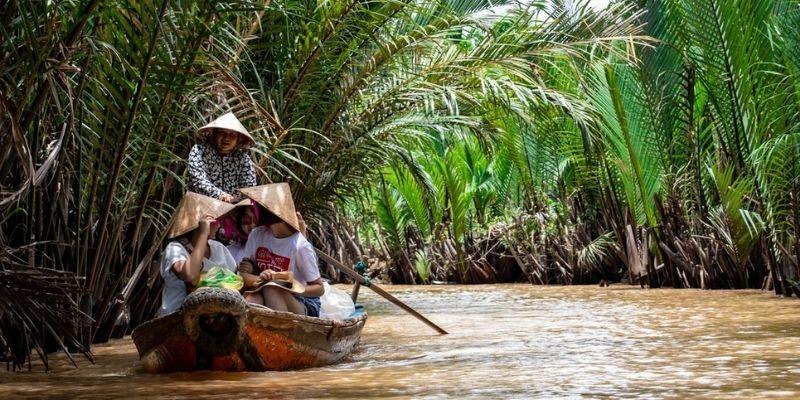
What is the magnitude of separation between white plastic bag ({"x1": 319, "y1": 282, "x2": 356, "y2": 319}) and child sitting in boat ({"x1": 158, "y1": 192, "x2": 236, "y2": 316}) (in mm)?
806

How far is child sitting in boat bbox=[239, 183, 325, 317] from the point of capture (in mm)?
5934

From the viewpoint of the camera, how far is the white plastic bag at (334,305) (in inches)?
263

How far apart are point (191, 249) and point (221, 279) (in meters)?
0.32

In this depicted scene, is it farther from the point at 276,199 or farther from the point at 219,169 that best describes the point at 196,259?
the point at 219,169

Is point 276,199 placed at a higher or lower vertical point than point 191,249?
higher

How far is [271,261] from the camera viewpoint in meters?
6.09

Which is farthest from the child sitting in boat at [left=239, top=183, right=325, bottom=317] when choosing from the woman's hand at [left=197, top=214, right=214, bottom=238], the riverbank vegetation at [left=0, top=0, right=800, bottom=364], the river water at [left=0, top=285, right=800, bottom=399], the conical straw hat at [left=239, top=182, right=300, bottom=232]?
the riverbank vegetation at [left=0, top=0, right=800, bottom=364]

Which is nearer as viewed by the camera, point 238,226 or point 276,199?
point 276,199

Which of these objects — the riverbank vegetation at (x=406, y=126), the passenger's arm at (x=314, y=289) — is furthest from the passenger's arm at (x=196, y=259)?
the passenger's arm at (x=314, y=289)

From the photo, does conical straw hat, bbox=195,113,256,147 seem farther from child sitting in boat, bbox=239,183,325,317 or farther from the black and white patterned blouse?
child sitting in boat, bbox=239,183,325,317

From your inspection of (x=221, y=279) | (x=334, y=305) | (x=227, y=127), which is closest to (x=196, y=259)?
(x=221, y=279)

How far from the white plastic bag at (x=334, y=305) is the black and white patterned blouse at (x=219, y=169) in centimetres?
82

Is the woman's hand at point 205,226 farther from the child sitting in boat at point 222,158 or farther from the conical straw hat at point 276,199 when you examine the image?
the child sitting in boat at point 222,158

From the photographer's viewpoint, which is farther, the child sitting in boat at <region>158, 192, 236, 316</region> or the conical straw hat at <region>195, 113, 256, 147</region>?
the conical straw hat at <region>195, 113, 256, 147</region>
